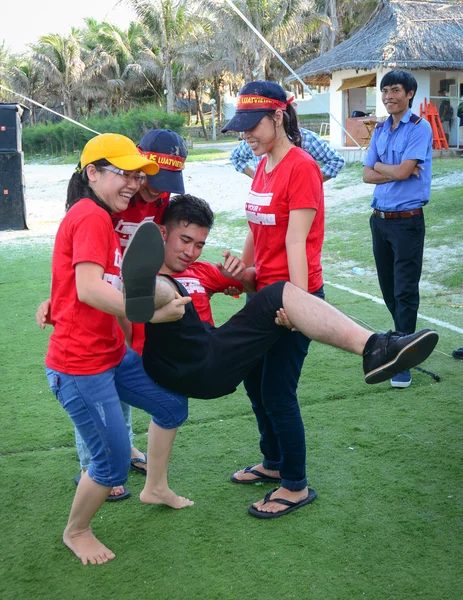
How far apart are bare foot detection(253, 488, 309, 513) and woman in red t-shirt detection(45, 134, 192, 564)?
2.30ft

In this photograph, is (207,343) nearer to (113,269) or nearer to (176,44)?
(113,269)

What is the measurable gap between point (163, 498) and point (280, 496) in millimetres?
523

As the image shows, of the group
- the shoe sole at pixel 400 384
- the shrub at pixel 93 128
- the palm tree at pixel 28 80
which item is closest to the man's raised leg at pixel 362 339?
the shoe sole at pixel 400 384

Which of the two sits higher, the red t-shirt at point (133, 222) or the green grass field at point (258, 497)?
the red t-shirt at point (133, 222)

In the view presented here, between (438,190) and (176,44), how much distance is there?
34.7 metres

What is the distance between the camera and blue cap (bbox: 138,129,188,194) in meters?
2.91

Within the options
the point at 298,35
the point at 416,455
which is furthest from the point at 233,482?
the point at 298,35

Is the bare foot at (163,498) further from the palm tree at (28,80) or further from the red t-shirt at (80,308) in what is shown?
the palm tree at (28,80)

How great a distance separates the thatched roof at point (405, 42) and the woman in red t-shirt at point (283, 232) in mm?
20754

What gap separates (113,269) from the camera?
8.60 feet

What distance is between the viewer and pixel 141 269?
2.24m

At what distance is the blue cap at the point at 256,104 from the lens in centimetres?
290

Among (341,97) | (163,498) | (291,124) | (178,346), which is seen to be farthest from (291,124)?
(341,97)

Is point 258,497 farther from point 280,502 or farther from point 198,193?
point 198,193
